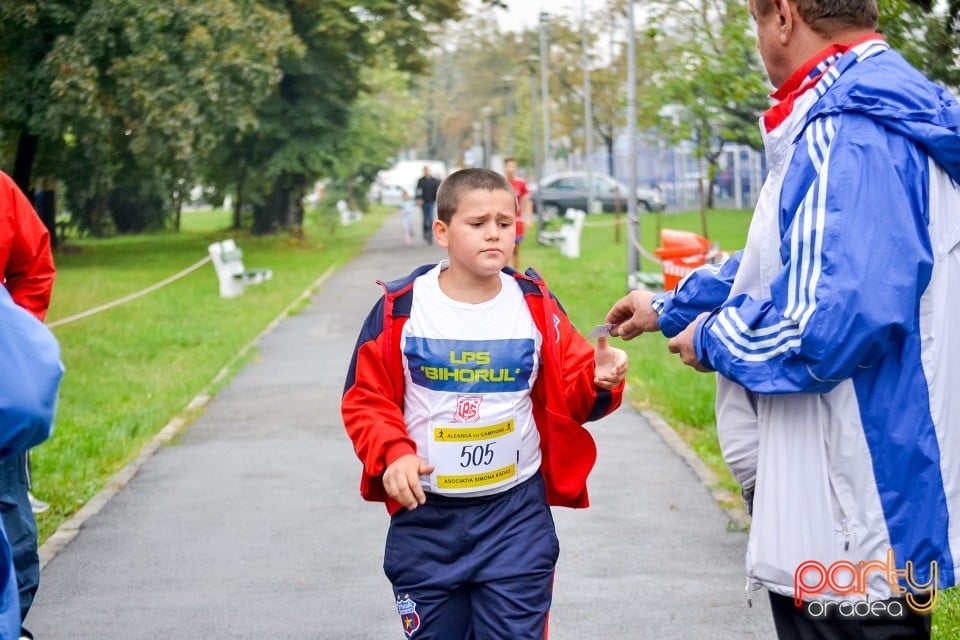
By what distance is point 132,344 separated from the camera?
15922 millimetres

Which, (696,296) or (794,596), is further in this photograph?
(696,296)

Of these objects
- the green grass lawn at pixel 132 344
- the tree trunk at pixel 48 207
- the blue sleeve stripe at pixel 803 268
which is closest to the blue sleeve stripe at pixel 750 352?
the blue sleeve stripe at pixel 803 268

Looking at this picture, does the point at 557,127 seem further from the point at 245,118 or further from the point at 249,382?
the point at 249,382

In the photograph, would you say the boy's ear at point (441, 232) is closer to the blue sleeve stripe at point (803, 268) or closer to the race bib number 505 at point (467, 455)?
the race bib number 505 at point (467, 455)

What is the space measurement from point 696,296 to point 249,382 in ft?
32.4

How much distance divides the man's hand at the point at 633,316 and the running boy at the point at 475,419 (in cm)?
19

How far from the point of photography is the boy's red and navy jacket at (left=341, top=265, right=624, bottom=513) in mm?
3883

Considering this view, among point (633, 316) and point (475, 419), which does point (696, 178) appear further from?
point (633, 316)

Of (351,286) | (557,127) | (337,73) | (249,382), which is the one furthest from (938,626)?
(557,127)

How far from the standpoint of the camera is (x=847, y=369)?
109 inches

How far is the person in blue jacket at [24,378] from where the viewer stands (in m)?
2.58

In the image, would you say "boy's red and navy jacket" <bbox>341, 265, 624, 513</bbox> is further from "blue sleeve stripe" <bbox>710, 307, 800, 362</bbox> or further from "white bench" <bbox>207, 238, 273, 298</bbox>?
"white bench" <bbox>207, 238, 273, 298</bbox>

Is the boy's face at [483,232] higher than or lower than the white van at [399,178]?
higher

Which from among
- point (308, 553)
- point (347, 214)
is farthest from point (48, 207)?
point (308, 553)
